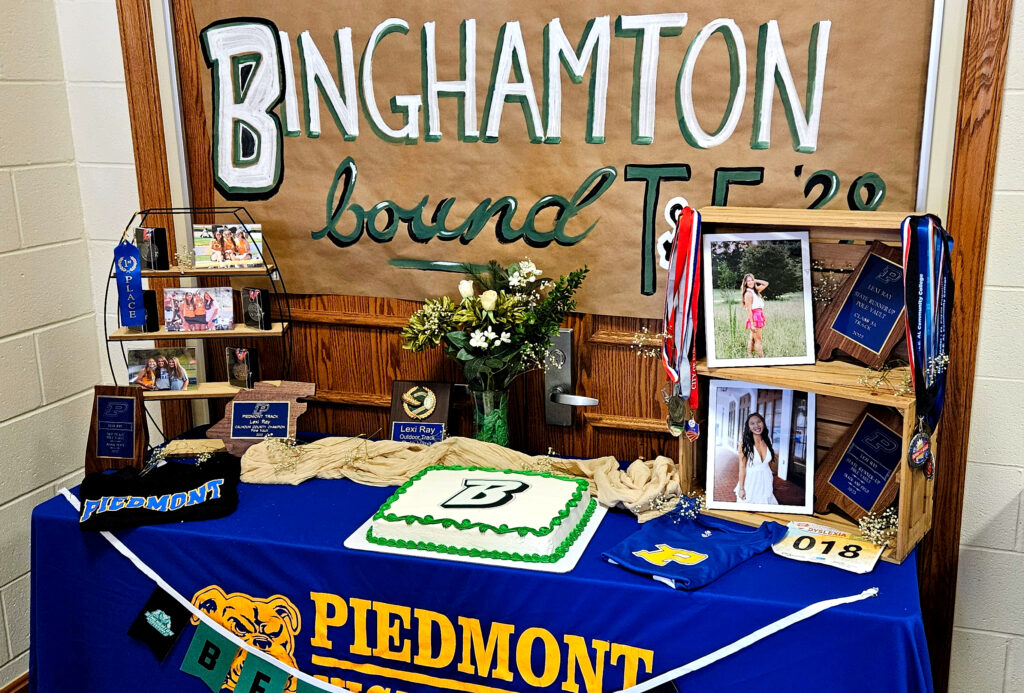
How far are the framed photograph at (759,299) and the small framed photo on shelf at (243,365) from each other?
1.16m

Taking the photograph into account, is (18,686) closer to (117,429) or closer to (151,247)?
(117,429)

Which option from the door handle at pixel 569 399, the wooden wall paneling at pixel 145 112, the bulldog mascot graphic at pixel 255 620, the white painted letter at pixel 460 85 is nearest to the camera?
the bulldog mascot graphic at pixel 255 620

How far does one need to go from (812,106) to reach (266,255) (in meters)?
1.41

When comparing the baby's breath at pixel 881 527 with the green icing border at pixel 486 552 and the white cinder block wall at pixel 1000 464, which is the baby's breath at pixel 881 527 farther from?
the green icing border at pixel 486 552

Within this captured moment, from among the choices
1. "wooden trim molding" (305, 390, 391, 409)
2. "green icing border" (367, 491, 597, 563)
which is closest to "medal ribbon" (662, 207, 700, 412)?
"green icing border" (367, 491, 597, 563)

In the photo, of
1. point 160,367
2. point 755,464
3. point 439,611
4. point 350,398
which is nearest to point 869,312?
point 755,464

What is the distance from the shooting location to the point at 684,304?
1932 millimetres

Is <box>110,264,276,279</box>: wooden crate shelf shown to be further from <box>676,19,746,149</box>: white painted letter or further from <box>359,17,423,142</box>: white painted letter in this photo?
<box>676,19,746,149</box>: white painted letter

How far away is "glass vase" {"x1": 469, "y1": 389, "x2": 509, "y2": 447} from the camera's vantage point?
227 cm

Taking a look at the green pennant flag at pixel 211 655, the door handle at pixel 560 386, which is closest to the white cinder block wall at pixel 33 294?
the green pennant flag at pixel 211 655

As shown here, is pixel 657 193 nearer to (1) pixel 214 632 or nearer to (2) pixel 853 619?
(2) pixel 853 619

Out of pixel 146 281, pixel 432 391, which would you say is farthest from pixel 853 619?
pixel 146 281

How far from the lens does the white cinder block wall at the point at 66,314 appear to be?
2146 mm

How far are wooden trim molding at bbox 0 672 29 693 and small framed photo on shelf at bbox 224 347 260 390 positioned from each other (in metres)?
1.02
